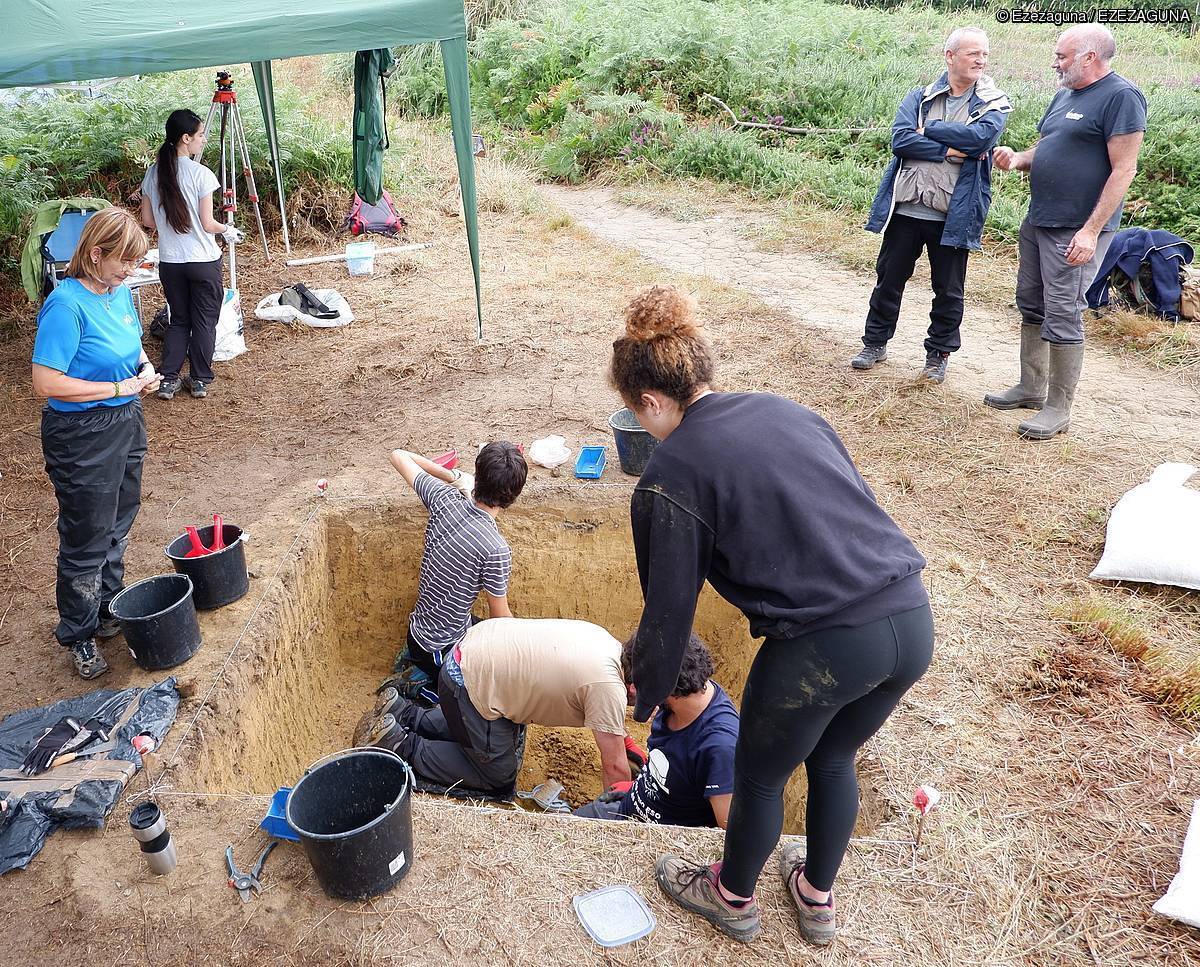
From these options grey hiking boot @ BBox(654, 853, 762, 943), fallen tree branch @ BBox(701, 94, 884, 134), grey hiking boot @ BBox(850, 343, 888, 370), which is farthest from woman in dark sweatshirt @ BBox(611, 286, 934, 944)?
fallen tree branch @ BBox(701, 94, 884, 134)

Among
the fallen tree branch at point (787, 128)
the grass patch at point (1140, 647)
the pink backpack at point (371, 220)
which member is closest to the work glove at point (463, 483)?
the grass patch at point (1140, 647)

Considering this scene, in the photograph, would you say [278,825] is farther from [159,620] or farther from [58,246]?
[58,246]

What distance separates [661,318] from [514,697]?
6.24ft

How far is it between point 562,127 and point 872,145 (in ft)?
14.6

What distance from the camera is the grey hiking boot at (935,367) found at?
5.79 m

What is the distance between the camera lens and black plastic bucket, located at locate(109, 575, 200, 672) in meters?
3.28

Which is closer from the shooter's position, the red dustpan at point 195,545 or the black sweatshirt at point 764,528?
the black sweatshirt at point 764,528

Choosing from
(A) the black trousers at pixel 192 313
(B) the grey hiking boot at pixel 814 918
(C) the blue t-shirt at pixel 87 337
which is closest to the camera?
(B) the grey hiking boot at pixel 814 918

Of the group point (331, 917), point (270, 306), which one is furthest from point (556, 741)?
point (270, 306)

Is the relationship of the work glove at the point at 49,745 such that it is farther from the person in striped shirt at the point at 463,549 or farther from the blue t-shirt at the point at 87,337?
the person in striped shirt at the point at 463,549

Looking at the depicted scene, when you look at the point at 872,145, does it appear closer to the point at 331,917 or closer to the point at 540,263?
the point at 540,263

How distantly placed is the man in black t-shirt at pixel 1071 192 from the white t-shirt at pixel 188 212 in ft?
15.9

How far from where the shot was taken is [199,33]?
4.35 meters

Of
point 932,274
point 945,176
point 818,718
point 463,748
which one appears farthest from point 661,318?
point 932,274
